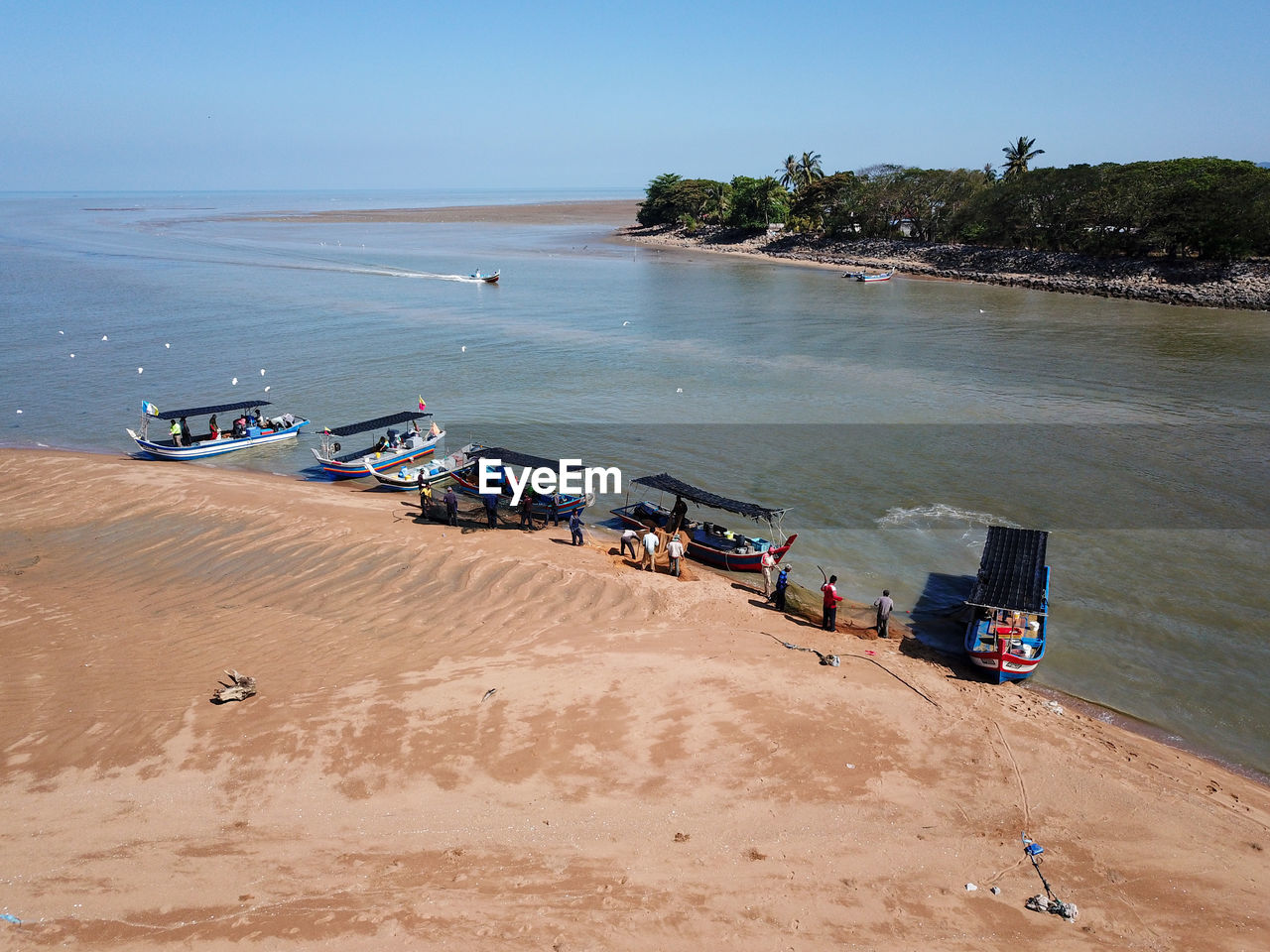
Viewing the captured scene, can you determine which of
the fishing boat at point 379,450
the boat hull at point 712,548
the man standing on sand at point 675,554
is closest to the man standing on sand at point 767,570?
the boat hull at point 712,548

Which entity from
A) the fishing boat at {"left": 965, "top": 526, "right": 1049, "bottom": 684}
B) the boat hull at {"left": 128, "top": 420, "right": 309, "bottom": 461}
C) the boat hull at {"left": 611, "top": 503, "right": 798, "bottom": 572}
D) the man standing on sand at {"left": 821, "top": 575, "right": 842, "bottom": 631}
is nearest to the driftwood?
the man standing on sand at {"left": 821, "top": 575, "right": 842, "bottom": 631}

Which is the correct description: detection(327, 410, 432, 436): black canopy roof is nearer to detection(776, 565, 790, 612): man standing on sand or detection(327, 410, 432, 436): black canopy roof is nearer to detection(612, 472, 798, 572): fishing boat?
detection(612, 472, 798, 572): fishing boat

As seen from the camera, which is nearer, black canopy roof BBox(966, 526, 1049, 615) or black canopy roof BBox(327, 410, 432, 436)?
black canopy roof BBox(966, 526, 1049, 615)

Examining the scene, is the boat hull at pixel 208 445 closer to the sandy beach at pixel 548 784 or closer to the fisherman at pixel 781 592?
the sandy beach at pixel 548 784

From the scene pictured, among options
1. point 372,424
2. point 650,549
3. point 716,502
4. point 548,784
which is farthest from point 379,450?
point 548,784

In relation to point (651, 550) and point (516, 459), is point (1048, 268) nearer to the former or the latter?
point (516, 459)
